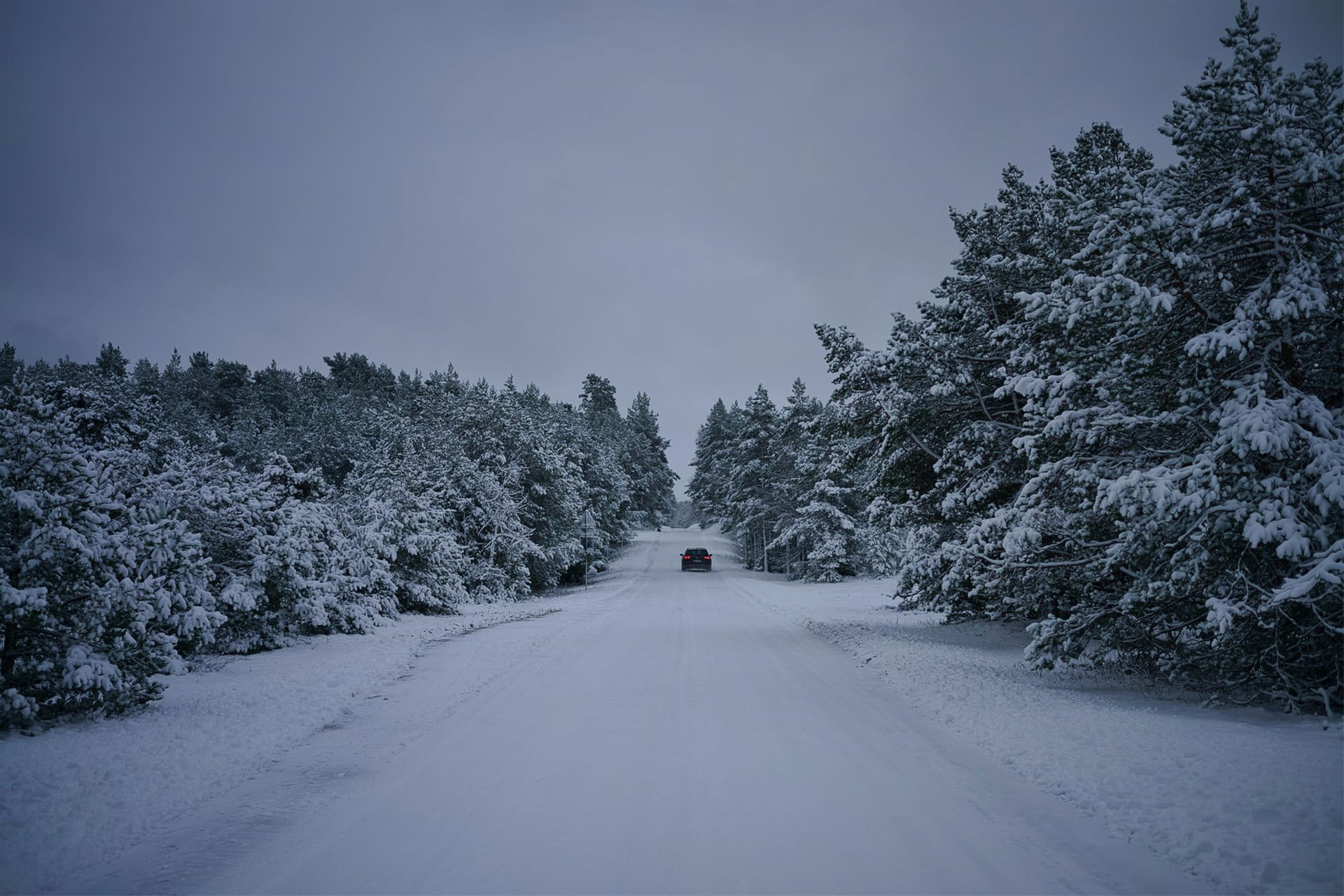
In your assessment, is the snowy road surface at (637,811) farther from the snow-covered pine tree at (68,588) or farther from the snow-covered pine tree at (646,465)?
the snow-covered pine tree at (646,465)

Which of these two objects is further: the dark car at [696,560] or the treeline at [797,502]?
the dark car at [696,560]

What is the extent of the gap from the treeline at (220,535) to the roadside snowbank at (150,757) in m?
0.56

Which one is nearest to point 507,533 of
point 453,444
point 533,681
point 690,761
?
point 453,444

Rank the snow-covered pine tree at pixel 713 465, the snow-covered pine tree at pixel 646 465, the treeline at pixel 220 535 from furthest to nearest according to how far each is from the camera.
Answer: the snow-covered pine tree at pixel 646 465 → the snow-covered pine tree at pixel 713 465 → the treeline at pixel 220 535

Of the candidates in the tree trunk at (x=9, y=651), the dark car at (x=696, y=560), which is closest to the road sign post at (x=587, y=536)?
the dark car at (x=696, y=560)

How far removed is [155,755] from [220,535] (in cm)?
745

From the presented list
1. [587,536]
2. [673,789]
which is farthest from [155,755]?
[587,536]

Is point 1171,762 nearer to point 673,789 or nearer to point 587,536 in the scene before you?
point 673,789

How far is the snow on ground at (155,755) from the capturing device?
4.41 meters

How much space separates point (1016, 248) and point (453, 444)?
21065 mm

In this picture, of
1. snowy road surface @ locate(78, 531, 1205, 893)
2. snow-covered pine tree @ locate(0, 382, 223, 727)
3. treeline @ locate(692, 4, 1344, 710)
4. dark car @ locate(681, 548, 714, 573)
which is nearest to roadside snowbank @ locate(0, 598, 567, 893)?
snowy road surface @ locate(78, 531, 1205, 893)

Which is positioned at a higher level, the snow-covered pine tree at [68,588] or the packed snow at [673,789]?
the snow-covered pine tree at [68,588]

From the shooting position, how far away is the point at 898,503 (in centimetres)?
1466

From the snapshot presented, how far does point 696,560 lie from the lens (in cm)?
4462
